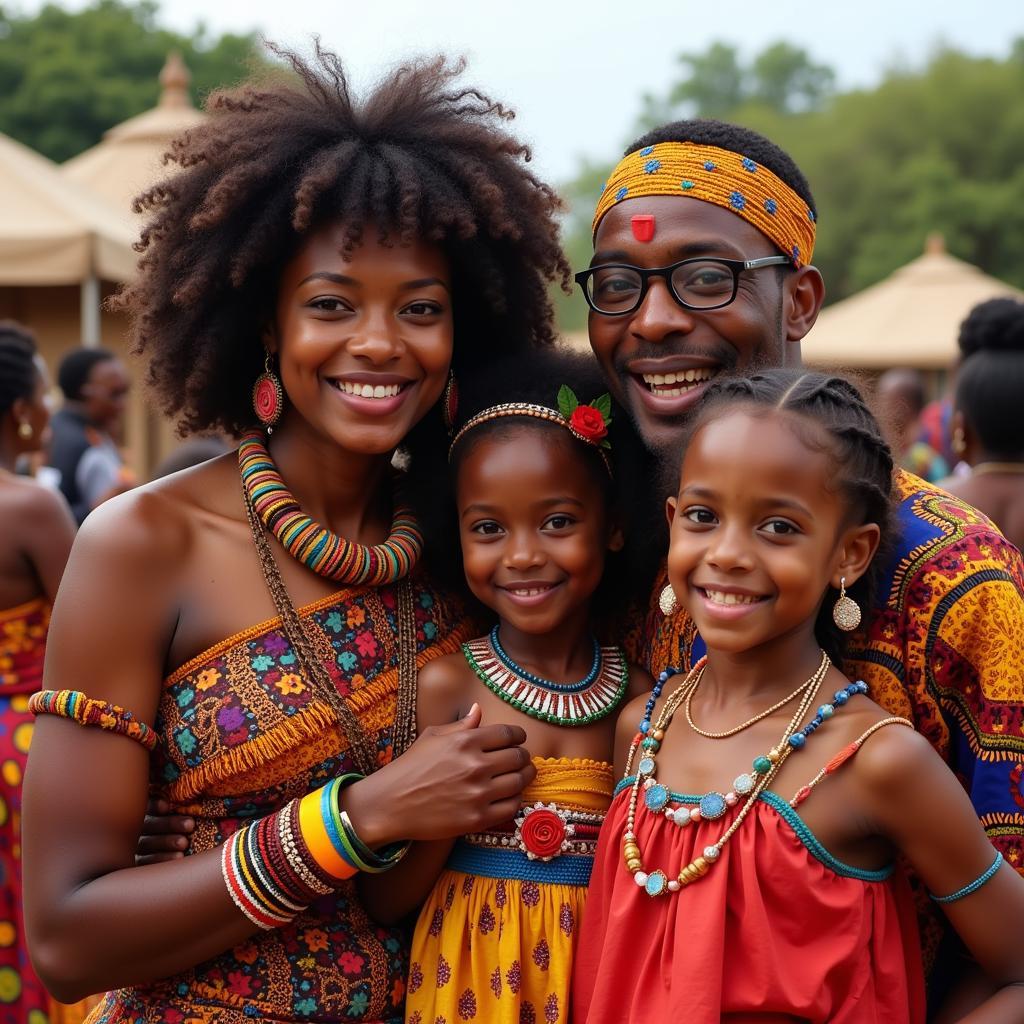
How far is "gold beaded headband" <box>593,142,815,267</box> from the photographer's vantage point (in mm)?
2881

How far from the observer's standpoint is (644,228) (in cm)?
289

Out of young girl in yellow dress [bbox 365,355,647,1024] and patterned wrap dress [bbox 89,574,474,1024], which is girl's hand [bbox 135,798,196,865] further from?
young girl in yellow dress [bbox 365,355,647,1024]

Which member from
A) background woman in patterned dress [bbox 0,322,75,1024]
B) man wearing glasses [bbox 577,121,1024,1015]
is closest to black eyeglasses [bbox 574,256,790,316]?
man wearing glasses [bbox 577,121,1024,1015]

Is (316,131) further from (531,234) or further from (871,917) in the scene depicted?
(871,917)

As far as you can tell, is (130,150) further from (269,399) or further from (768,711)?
(768,711)

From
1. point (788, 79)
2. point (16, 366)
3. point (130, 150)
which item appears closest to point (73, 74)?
point (130, 150)

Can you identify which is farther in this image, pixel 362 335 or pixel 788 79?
pixel 788 79

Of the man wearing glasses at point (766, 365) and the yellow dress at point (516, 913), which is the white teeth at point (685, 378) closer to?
the man wearing glasses at point (766, 365)

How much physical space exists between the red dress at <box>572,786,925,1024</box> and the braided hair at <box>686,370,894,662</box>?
0.45 metres

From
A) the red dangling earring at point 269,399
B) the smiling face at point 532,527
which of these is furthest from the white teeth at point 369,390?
the smiling face at point 532,527

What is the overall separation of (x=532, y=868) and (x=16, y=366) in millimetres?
4128

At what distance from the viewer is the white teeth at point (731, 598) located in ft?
8.00

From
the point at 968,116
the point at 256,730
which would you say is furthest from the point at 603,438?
the point at 968,116

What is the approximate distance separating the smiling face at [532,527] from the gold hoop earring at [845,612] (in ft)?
2.26
